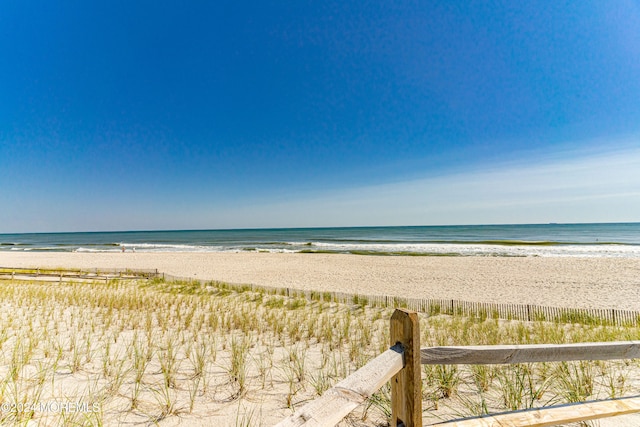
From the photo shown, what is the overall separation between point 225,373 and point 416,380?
11.5 ft

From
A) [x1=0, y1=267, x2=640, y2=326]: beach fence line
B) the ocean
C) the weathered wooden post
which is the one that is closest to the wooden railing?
the weathered wooden post

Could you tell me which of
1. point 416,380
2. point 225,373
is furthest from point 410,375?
point 225,373

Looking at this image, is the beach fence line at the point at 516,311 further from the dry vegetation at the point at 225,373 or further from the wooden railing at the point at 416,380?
the wooden railing at the point at 416,380

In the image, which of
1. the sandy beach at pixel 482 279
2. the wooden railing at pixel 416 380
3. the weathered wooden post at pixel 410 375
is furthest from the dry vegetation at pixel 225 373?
the sandy beach at pixel 482 279

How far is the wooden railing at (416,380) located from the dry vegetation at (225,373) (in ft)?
3.47

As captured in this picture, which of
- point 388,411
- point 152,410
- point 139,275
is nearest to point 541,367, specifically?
point 388,411

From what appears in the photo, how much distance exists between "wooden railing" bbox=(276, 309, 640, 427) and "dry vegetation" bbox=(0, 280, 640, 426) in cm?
106

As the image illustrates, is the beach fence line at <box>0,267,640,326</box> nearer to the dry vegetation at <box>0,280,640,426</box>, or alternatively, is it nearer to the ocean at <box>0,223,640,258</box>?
the dry vegetation at <box>0,280,640,426</box>

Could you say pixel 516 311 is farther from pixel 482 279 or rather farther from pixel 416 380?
pixel 482 279

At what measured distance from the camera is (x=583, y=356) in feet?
8.48

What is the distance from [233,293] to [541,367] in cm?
1062

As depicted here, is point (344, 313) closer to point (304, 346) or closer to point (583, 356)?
point (304, 346)

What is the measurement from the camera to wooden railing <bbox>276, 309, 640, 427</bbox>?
154cm

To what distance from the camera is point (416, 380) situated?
1.98 m
